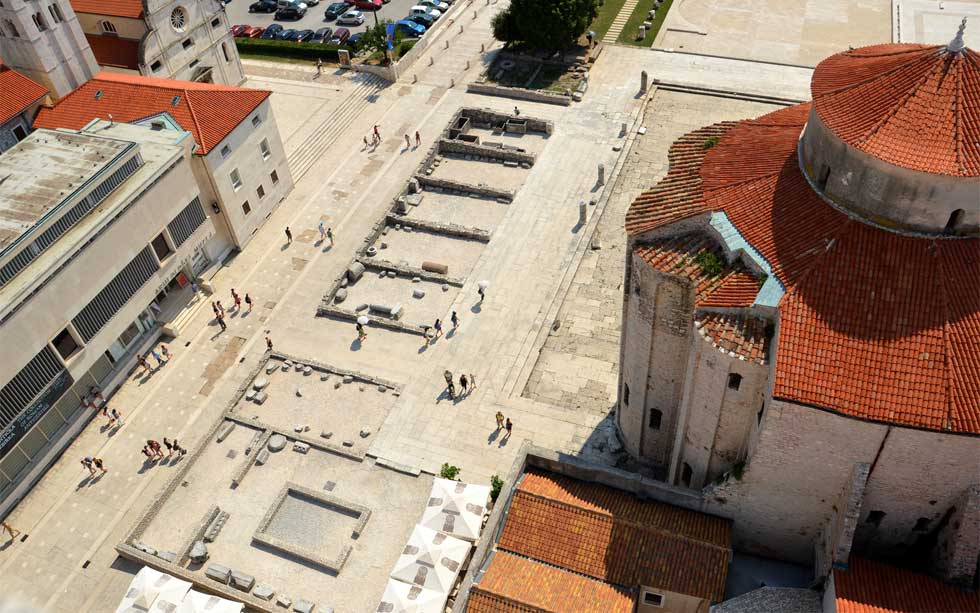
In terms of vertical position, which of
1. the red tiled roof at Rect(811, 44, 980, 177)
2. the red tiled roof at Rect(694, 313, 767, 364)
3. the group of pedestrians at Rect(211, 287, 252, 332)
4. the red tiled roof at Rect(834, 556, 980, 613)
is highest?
the red tiled roof at Rect(811, 44, 980, 177)

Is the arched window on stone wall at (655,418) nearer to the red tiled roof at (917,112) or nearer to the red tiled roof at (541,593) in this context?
the red tiled roof at (541,593)

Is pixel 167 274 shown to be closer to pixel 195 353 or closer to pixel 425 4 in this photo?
pixel 195 353

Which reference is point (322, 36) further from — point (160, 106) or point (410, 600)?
point (410, 600)

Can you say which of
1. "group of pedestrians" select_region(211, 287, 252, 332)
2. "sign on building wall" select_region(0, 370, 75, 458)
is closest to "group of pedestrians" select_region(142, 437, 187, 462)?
"sign on building wall" select_region(0, 370, 75, 458)

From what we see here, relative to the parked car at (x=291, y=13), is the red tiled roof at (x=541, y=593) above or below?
above

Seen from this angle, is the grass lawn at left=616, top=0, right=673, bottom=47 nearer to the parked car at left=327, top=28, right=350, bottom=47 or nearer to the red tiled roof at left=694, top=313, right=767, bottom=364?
the parked car at left=327, top=28, right=350, bottom=47

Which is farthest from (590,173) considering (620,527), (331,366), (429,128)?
(620,527)

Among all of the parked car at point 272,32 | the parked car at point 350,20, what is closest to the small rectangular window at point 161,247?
the parked car at point 272,32
